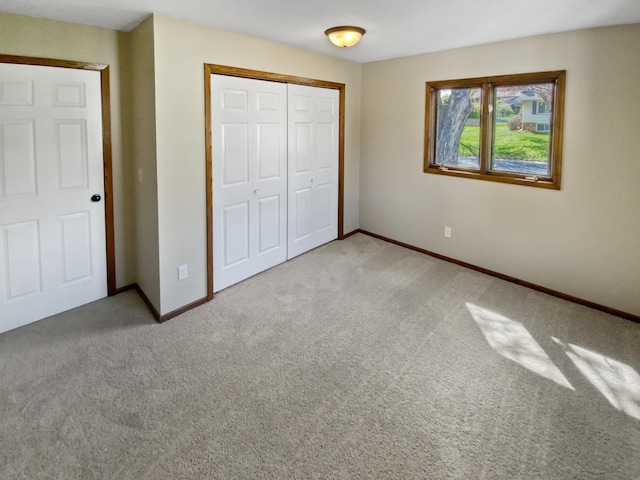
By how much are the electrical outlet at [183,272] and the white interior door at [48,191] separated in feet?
2.55

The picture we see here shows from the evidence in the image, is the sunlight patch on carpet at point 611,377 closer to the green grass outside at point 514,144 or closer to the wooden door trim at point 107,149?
the green grass outside at point 514,144

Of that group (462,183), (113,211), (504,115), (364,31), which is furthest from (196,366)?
(504,115)

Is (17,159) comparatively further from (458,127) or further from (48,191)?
(458,127)

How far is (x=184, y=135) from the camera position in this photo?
128 inches

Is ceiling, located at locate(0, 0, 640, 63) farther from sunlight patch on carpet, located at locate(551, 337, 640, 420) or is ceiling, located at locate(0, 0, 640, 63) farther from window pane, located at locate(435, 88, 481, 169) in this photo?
sunlight patch on carpet, located at locate(551, 337, 640, 420)

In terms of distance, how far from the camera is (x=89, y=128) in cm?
336

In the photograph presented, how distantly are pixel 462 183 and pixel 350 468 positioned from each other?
329cm

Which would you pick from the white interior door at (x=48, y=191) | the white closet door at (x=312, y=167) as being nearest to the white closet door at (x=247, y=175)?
the white closet door at (x=312, y=167)

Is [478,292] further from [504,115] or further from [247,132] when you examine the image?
[247,132]

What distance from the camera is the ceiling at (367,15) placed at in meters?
2.71

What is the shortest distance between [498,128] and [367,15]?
6.14ft

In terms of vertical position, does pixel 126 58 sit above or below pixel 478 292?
above

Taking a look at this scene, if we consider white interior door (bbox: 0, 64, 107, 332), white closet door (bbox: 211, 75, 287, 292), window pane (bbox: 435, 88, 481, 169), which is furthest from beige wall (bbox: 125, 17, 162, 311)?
window pane (bbox: 435, 88, 481, 169)

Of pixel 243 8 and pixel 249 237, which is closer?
pixel 243 8
